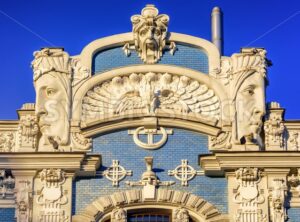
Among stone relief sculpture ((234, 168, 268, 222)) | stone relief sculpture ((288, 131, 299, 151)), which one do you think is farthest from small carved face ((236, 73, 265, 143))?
stone relief sculpture ((234, 168, 268, 222))

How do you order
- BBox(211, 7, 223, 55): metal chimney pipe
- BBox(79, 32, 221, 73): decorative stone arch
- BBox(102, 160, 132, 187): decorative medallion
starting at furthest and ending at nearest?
BBox(211, 7, 223, 55): metal chimney pipe, BBox(79, 32, 221, 73): decorative stone arch, BBox(102, 160, 132, 187): decorative medallion

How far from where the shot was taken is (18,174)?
26219 mm

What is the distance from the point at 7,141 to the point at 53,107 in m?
1.40

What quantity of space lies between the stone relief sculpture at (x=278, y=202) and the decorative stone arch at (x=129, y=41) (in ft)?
12.1

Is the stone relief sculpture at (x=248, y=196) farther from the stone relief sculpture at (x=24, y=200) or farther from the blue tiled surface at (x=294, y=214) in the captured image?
the stone relief sculpture at (x=24, y=200)

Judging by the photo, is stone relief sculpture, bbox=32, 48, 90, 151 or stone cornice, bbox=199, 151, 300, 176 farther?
stone relief sculpture, bbox=32, 48, 90, 151

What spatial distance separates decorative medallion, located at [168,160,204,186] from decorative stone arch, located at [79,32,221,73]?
2.82 m

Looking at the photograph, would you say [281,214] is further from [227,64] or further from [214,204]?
[227,64]

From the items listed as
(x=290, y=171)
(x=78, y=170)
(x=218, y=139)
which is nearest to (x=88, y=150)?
(x=78, y=170)

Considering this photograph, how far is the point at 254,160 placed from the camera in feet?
85.8

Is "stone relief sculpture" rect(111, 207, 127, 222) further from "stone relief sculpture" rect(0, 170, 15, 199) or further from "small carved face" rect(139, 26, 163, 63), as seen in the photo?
"small carved face" rect(139, 26, 163, 63)

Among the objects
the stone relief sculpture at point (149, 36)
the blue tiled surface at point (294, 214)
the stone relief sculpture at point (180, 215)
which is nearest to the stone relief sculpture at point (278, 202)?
the blue tiled surface at point (294, 214)

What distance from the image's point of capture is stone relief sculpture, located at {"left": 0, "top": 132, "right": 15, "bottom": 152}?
87.6 feet

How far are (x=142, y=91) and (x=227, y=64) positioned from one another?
7.45 ft
